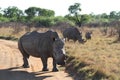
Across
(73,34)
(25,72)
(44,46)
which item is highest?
(44,46)

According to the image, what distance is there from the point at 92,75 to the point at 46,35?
3.34 metres

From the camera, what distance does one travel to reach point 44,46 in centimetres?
1573

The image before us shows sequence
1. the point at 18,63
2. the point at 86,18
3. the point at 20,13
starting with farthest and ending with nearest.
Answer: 1. the point at 20,13
2. the point at 86,18
3. the point at 18,63

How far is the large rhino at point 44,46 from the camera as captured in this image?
48.2 feet

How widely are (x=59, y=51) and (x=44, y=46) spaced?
1.30 meters

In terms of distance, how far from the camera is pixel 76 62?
17.0m

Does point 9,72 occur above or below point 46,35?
below

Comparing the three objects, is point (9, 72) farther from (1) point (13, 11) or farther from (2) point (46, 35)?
(1) point (13, 11)

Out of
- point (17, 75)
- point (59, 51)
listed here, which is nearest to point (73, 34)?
point (59, 51)

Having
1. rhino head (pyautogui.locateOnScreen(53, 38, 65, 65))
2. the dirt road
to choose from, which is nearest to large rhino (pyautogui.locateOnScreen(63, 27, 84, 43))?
the dirt road

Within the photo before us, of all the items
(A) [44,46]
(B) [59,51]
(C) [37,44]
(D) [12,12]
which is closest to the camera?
(B) [59,51]

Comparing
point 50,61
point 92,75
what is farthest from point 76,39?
point 92,75

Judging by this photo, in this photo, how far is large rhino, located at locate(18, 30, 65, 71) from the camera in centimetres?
1471

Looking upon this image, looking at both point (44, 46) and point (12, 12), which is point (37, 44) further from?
point (12, 12)
